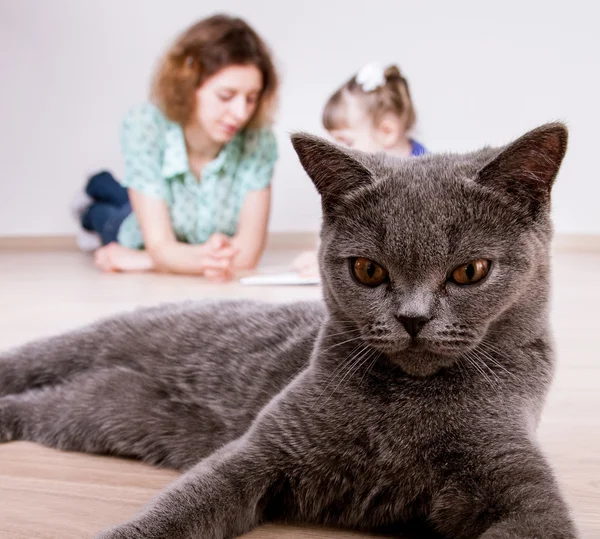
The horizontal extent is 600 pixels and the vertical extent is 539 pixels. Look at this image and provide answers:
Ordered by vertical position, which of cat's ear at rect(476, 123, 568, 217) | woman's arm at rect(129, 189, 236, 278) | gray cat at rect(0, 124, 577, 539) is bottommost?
woman's arm at rect(129, 189, 236, 278)

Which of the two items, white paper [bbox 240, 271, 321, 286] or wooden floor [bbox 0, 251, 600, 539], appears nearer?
wooden floor [bbox 0, 251, 600, 539]

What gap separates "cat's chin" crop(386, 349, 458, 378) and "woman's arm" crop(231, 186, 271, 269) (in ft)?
8.46

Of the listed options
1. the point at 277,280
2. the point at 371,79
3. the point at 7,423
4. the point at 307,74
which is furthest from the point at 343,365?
the point at 307,74

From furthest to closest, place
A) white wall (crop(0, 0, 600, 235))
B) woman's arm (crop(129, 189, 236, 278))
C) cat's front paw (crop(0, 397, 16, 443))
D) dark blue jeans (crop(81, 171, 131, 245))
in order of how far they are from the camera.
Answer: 1. white wall (crop(0, 0, 600, 235))
2. dark blue jeans (crop(81, 171, 131, 245))
3. woman's arm (crop(129, 189, 236, 278))
4. cat's front paw (crop(0, 397, 16, 443))

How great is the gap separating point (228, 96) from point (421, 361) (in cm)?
245

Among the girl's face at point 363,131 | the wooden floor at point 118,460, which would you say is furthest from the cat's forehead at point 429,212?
the girl's face at point 363,131

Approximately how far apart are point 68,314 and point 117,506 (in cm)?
146

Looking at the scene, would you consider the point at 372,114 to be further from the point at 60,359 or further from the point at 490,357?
the point at 490,357

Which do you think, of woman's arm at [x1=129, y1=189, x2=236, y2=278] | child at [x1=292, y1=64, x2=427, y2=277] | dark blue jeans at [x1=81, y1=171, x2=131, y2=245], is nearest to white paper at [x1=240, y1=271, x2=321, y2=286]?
woman's arm at [x1=129, y1=189, x2=236, y2=278]

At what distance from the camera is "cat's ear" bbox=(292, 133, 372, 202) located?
3.40 feet

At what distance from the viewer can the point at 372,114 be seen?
11.8ft

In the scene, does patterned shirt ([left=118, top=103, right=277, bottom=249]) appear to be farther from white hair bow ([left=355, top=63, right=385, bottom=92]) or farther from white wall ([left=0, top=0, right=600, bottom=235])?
white wall ([left=0, top=0, right=600, bottom=235])

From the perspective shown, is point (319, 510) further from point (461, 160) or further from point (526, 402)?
point (461, 160)

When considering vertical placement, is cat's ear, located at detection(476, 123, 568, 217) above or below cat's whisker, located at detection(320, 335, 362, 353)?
above
